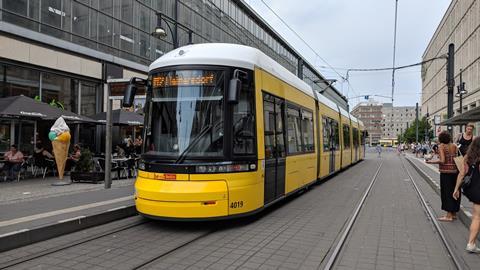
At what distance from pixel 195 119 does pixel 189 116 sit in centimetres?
12

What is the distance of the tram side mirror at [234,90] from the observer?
746 cm

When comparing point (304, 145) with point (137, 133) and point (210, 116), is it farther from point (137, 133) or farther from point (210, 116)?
point (137, 133)

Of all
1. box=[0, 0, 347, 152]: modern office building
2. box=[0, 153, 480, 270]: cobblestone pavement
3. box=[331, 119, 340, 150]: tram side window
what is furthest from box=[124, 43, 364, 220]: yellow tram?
box=[331, 119, 340, 150]: tram side window

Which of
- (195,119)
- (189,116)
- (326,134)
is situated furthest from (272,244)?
(326,134)

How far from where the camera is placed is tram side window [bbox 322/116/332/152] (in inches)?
620

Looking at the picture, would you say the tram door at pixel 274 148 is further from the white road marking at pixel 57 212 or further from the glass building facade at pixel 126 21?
the glass building facade at pixel 126 21

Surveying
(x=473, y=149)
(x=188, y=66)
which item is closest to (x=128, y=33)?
(x=188, y=66)

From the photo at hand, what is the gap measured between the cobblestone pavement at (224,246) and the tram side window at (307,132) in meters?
3.09

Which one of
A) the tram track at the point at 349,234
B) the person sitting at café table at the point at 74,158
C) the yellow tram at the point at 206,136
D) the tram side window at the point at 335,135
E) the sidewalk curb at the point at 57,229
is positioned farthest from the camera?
the tram side window at the point at 335,135

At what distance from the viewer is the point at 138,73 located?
83.9 ft

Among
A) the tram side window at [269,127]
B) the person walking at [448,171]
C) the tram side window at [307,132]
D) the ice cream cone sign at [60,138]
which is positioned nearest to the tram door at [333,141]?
the tram side window at [307,132]

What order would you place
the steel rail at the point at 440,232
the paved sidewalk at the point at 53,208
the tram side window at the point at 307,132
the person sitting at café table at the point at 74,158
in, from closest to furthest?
the steel rail at the point at 440,232 → the paved sidewalk at the point at 53,208 → the tram side window at the point at 307,132 → the person sitting at café table at the point at 74,158

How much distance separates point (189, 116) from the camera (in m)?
7.77

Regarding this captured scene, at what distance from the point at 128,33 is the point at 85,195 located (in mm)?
16641
